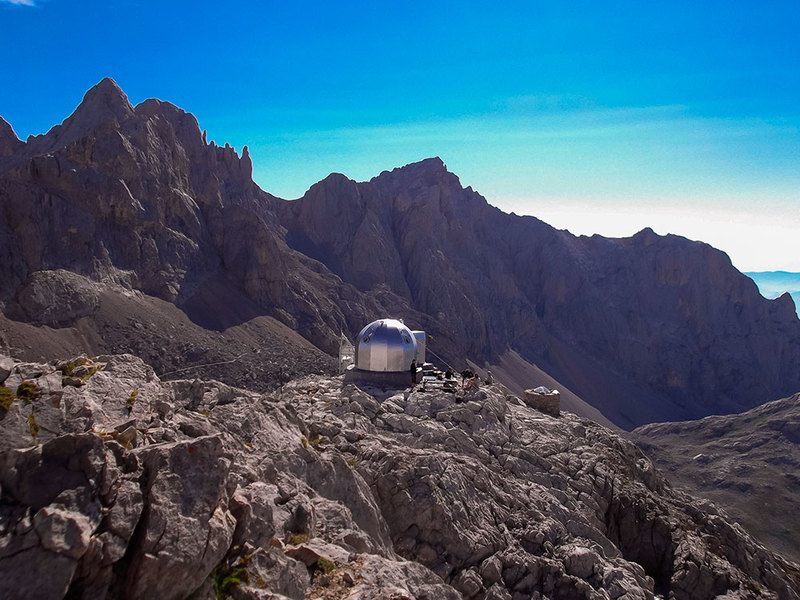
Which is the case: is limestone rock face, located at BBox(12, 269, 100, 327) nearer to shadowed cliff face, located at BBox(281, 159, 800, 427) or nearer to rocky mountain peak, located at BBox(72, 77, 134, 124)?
rocky mountain peak, located at BBox(72, 77, 134, 124)

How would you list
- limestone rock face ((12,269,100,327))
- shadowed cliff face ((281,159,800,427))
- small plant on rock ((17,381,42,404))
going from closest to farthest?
small plant on rock ((17,381,42,404)) → limestone rock face ((12,269,100,327)) → shadowed cliff face ((281,159,800,427))

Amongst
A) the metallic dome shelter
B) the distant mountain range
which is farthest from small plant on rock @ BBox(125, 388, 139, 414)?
the distant mountain range

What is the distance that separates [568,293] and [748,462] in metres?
61.9

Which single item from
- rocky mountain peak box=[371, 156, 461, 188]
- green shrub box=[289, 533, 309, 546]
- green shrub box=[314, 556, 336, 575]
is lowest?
green shrub box=[314, 556, 336, 575]

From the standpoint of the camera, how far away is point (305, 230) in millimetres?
103438

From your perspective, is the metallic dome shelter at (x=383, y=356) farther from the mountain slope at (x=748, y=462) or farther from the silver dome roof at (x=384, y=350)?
the mountain slope at (x=748, y=462)

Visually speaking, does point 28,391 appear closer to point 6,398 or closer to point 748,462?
point 6,398

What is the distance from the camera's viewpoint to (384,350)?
28.1m

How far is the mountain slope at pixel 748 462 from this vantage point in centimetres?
5166

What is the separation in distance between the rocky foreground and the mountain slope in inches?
1095

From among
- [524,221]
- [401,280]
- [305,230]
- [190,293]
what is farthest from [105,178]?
[524,221]

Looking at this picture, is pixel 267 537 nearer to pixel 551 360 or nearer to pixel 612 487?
pixel 612 487

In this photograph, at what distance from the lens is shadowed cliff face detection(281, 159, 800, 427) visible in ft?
335

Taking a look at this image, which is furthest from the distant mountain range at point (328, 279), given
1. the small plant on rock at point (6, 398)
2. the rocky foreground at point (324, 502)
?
the small plant on rock at point (6, 398)
